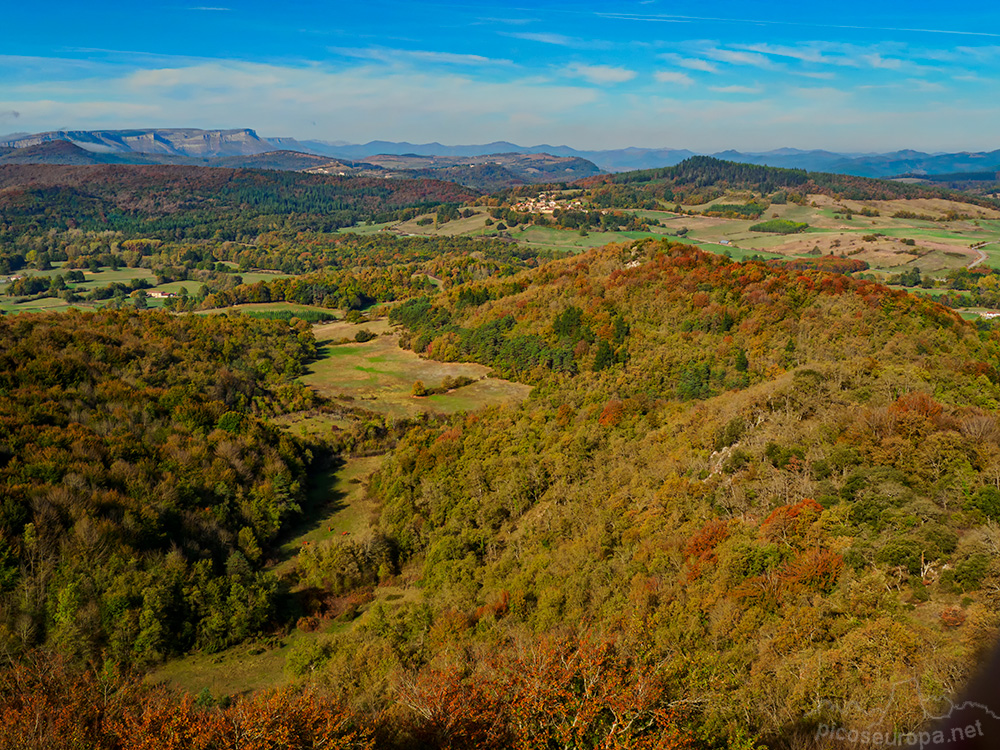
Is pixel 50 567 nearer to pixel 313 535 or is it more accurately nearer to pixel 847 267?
pixel 313 535

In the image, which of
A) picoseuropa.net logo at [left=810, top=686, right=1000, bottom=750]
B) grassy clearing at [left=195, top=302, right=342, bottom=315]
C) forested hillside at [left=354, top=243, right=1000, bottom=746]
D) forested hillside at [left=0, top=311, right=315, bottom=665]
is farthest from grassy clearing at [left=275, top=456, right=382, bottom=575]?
grassy clearing at [left=195, top=302, right=342, bottom=315]

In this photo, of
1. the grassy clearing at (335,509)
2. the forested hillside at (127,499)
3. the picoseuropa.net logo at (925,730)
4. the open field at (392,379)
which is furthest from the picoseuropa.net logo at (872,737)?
the open field at (392,379)

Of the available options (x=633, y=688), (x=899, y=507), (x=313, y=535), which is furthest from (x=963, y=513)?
(x=313, y=535)

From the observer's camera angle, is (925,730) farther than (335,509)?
No

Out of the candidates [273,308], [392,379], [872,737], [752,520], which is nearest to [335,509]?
[752,520]

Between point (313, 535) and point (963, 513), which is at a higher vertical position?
point (963, 513)

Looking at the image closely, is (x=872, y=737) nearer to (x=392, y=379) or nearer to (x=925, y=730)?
(x=925, y=730)

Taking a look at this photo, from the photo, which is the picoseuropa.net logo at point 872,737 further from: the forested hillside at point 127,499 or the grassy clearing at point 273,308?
the grassy clearing at point 273,308

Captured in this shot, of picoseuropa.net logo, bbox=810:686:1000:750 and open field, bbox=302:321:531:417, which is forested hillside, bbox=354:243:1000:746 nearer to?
picoseuropa.net logo, bbox=810:686:1000:750
